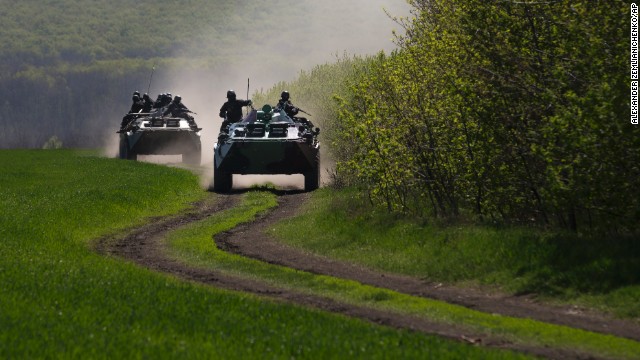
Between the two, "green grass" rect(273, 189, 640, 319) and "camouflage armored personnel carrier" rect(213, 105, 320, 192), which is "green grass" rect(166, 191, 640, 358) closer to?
"green grass" rect(273, 189, 640, 319)

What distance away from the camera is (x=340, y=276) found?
19250mm

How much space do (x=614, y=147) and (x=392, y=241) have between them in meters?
5.53

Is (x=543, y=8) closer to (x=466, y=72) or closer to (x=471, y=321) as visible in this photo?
(x=466, y=72)

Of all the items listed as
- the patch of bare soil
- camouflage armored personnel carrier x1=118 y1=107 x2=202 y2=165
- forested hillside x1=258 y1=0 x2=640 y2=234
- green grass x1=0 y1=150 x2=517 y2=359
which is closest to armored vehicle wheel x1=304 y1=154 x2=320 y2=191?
the patch of bare soil

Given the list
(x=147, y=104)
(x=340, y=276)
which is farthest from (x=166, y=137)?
(x=340, y=276)

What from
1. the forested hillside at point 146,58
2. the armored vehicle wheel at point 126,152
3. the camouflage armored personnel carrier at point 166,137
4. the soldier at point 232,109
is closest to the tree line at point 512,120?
the soldier at point 232,109

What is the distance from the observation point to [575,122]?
1820 centimetres

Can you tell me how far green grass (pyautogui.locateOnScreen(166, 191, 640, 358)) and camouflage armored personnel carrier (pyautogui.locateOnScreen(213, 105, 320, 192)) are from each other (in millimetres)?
9956

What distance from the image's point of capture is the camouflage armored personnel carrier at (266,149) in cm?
3562

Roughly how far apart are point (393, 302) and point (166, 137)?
3600 cm

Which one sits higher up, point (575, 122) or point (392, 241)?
point (575, 122)

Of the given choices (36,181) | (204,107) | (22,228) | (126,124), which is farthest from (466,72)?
(204,107)

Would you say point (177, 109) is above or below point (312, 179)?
above

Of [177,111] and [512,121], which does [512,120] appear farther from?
[177,111]
